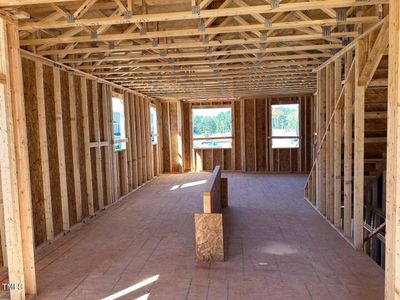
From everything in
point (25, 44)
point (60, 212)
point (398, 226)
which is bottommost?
point (60, 212)

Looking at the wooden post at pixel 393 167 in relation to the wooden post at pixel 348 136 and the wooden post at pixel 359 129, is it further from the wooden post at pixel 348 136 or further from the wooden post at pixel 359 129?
the wooden post at pixel 348 136

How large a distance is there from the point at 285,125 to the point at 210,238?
8917 mm

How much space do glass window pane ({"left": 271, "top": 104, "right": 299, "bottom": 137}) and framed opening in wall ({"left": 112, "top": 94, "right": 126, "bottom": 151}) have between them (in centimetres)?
606

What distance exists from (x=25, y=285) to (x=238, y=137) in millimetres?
10271

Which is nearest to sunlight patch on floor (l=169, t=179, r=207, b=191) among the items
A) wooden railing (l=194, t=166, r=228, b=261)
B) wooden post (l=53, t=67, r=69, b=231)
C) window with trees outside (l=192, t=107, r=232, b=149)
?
window with trees outside (l=192, t=107, r=232, b=149)

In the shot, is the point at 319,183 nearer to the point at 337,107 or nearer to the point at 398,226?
the point at 337,107

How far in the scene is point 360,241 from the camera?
4.56 metres

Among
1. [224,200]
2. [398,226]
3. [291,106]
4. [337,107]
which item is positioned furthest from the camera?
[291,106]

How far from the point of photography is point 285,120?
Result: 1232 cm

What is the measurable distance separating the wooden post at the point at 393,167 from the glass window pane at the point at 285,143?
380 inches

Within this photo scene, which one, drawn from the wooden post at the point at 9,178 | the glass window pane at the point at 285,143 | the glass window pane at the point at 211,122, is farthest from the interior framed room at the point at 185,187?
the glass window pane at the point at 211,122

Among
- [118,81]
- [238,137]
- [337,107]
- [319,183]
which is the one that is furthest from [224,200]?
[238,137]

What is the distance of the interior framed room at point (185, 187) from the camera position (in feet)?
11.1

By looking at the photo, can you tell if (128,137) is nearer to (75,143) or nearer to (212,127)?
(75,143)
